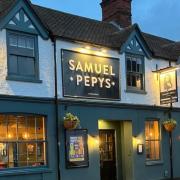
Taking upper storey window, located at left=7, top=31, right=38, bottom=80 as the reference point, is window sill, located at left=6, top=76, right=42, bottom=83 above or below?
below

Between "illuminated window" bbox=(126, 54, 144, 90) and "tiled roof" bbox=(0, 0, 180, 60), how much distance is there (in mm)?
901

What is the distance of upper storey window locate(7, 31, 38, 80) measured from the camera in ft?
51.5

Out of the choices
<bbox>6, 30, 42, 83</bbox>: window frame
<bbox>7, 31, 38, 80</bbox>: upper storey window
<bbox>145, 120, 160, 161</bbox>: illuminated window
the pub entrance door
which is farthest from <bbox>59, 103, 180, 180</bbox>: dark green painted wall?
<bbox>7, 31, 38, 80</bbox>: upper storey window

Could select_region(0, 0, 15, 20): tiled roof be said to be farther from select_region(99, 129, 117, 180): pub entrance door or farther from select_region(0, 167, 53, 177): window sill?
select_region(99, 129, 117, 180): pub entrance door

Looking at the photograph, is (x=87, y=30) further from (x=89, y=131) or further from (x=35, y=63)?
(x=89, y=131)

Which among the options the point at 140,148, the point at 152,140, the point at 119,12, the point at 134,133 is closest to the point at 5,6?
the point at 134,133

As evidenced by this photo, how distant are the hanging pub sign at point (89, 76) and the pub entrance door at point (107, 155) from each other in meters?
1.76

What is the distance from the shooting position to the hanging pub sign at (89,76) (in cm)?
1733

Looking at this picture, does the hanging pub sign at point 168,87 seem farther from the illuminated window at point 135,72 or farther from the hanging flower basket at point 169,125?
the illuminated window at point 135,72

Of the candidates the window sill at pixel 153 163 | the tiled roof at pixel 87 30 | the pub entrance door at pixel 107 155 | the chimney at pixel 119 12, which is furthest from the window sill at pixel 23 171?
the chimney at pixel 119 12

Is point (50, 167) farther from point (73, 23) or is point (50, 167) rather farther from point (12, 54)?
point (73, 23)

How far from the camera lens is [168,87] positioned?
810 inches

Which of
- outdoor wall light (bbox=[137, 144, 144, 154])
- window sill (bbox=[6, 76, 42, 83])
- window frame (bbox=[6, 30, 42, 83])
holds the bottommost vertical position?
outdoor wall light (bbox=[137, 144, 144, 154])

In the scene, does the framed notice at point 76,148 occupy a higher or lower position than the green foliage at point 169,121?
lower
